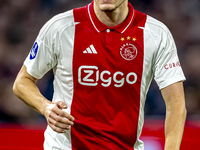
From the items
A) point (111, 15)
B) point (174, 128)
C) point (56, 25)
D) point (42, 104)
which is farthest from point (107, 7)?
point (174, 128)

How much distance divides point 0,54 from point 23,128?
3.89 ft

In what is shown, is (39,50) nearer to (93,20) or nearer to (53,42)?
(53,42)

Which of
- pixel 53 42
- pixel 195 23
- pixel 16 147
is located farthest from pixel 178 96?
pixel 195 23

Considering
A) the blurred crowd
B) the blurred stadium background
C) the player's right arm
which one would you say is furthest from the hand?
the blurred crowd

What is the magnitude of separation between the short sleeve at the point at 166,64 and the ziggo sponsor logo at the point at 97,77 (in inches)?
6.1

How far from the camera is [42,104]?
4.57 feet

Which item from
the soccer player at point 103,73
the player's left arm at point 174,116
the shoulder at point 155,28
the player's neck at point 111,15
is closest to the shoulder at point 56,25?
the soccer player at point 103,73

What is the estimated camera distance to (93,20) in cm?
154

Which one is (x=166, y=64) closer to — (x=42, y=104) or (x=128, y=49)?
(x=128, y=49)

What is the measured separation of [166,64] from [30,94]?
0.63 metres

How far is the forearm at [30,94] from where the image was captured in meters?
1.40

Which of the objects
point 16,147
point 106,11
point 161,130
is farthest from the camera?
point 161,130

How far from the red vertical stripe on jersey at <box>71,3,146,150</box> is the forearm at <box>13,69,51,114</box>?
6.6 inches

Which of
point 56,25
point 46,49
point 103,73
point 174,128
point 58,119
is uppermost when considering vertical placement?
point 56,25
